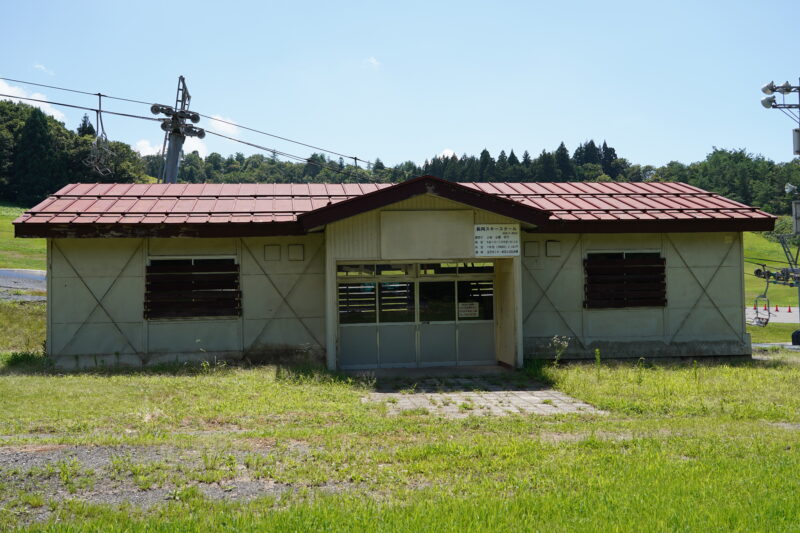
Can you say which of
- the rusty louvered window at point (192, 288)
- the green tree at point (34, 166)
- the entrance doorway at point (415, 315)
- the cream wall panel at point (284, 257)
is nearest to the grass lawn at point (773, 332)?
the entrance doorway at point (415, 315)

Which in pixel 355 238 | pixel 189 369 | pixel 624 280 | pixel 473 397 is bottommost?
pixel 473 397

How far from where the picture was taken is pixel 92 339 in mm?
12914

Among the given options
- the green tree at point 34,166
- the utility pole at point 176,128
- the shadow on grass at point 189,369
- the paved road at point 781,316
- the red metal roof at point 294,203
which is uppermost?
the green tree at point 34,166

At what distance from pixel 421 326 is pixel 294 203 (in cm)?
405

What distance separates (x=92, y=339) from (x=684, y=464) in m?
11.4

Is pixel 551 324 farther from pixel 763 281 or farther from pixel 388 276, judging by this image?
pixel 763 281

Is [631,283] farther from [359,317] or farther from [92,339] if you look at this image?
[92,339]

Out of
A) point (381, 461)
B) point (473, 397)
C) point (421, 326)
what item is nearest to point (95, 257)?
point (421, 326)

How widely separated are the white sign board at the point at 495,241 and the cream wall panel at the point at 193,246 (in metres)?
5.14

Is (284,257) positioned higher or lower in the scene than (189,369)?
higher

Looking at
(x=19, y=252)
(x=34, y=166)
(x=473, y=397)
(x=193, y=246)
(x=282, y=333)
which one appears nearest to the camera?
(x=473, y=397)

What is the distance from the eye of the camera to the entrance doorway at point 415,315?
528 inches

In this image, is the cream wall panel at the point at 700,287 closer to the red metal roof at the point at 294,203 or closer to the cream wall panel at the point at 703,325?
the cream wall panel at the point at 703,325

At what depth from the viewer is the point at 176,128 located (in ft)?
71.7
